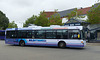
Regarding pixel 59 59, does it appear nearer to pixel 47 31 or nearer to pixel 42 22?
pixel 47 31

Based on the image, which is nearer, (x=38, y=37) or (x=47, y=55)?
(x=47, y=55)

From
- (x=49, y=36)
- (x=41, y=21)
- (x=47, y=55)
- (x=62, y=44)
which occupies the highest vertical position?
(x=41, y=21)

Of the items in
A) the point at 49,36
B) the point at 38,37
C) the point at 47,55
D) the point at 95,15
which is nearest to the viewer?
the point at 47,55

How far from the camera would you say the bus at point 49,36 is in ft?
43.8

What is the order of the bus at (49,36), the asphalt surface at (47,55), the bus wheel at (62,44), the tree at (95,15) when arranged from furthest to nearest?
1. the tree at (95,15)
2. the bus wheel at (62,44)
3. the bus at (49,36)
4. the asphalt surface at (47,55)

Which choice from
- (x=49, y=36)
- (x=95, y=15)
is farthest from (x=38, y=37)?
(x=95, y=15)

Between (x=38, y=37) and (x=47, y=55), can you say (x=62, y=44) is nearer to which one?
(x=38, y=37)

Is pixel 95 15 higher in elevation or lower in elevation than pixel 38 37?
higher

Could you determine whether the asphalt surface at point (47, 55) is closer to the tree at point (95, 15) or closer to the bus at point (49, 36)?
the bus at point (49, 36)

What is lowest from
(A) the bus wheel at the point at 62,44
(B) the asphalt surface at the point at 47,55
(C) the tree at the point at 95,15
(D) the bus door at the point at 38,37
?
(B) the asphalt surface at the point at 47,55

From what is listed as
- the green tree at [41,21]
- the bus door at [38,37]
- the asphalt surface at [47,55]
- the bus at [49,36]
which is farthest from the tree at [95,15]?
the asphalt surface at [47,55]

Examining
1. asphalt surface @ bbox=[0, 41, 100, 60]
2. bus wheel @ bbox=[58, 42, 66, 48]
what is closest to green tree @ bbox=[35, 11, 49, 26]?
bus wheel @ bbox=[58, 42, 66, 48]

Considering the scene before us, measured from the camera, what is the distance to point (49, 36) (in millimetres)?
14773

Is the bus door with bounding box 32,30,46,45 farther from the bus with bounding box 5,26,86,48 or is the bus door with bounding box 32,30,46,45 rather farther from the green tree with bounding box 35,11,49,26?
the green tree with bounding box 35,11,49,26
